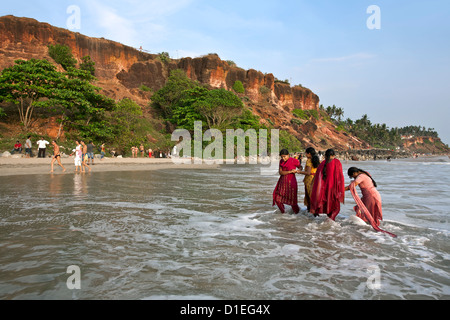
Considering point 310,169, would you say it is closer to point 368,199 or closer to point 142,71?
point 368,199

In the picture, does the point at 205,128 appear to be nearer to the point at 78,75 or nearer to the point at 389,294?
the point at 78,75

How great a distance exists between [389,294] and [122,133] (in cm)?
2850

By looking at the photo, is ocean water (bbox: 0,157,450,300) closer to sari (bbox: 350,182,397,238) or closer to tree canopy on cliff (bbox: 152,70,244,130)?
sari (bbox: 350,182,397,238)

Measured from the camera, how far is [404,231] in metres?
5.07

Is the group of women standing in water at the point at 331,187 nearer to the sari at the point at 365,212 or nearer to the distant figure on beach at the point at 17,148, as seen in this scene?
the sari at the point at 365,212

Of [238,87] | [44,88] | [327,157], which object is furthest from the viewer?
[238,87]

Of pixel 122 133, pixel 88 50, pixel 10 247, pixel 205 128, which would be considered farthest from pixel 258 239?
pixel 88 50

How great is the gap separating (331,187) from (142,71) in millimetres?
57411

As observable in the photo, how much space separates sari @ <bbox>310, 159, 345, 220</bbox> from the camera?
5.23m

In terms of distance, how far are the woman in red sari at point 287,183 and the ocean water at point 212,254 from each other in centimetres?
36

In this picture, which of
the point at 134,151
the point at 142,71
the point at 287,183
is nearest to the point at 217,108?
the point at 134,151

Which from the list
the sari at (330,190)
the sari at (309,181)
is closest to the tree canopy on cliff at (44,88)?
the sari at (309,181)

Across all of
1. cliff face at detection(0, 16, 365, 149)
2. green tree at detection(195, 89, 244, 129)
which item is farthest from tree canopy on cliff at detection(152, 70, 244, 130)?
cliff face at detection(0, 16, 365, 149)

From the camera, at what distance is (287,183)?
245 inches
